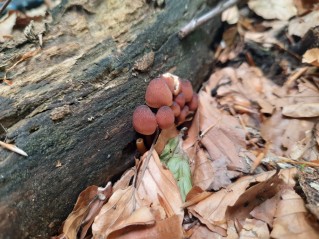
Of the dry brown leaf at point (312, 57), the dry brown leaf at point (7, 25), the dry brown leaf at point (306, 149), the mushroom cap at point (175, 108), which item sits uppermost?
the dry brown leaf at point (7, 25)

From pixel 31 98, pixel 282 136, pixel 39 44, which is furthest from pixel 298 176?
pixel 39 44

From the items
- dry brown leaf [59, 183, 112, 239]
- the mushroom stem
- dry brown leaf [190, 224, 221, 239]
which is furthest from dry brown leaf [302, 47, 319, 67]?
dry brown leaf [59, 183, 112, 239]

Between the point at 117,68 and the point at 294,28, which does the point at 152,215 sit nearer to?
the point at 117,68

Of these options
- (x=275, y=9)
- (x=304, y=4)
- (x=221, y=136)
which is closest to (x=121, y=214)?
(x=221, y=136)

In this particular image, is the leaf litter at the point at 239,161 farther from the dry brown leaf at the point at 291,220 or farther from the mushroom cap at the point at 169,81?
the mushroom cap at the point at 169,81

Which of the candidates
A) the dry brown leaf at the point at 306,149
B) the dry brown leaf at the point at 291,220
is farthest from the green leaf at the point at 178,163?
the dry brown leaf at the point at 306,149
